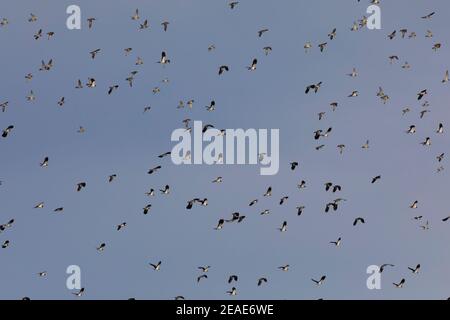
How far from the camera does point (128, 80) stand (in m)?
136
